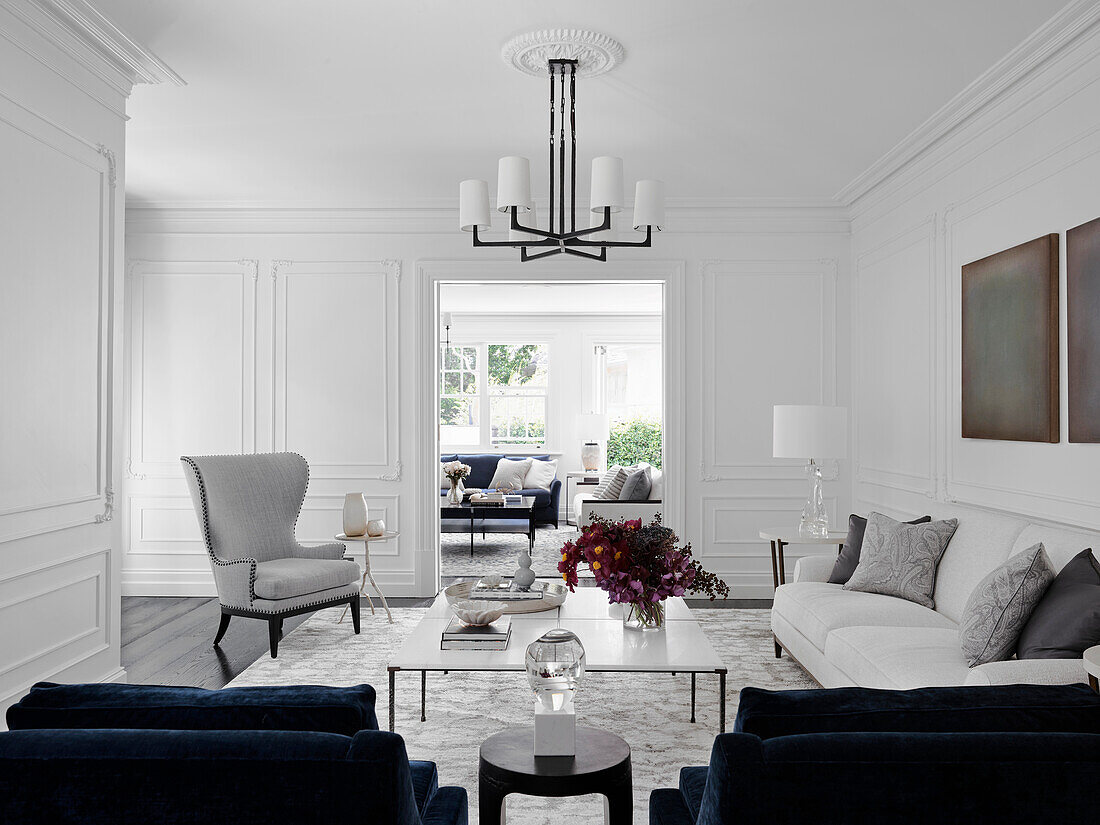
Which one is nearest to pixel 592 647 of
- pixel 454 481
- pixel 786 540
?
pixel 786 540

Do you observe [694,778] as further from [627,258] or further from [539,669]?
[627,258]

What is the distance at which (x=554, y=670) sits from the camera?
1874 millimetres

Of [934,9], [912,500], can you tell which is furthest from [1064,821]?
[912,500]

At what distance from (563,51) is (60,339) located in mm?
2305

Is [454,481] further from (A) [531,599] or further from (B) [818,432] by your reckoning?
(A) [531,599]

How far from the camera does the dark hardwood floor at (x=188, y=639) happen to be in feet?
13.5

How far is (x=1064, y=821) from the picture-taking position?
127 centimetres

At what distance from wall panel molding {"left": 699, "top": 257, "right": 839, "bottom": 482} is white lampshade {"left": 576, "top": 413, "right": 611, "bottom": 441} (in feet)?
14.8

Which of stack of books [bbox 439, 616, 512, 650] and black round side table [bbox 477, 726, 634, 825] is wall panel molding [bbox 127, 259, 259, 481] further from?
black round side table [bbox 477, 726, 634, 825]

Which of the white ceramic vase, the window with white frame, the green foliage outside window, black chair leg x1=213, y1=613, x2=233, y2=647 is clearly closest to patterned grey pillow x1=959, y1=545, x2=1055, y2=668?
the white ceramic vase

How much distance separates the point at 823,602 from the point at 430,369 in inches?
127

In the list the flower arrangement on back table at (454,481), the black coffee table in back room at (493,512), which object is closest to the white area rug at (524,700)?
the black coffee table in back room at (493,512)

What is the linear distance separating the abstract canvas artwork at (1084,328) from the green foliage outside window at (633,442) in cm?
754

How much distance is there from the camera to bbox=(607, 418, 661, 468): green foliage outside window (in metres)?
10.9
